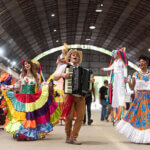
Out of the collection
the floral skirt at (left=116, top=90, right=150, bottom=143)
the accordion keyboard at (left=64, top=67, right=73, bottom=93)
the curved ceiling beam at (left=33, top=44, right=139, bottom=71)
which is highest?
the curved ceiling beam at (left=33, top=44, right=139, bottom=71)

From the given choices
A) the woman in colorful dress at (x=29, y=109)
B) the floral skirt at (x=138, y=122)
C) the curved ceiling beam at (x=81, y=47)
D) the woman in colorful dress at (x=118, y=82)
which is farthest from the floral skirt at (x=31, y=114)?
the curved ceiling beam at (x=81, y=47)

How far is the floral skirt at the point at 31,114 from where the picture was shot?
23.2ft

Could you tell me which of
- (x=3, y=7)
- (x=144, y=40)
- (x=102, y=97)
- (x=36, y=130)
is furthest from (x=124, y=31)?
Result: (x=36, y=130)

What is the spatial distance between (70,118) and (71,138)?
0.36 meters

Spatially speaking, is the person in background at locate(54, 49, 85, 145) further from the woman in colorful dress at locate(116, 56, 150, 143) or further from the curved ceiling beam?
the curved ceiling beam

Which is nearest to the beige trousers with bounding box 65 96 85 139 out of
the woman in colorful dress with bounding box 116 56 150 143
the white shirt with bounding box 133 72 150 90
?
the woman in colorful dress with bounding box 116 56 150 143

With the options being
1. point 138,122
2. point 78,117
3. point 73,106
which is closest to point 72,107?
point 73,106

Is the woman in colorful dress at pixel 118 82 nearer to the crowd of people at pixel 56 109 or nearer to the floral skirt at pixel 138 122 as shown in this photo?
the crowd of people at pixel 56 109

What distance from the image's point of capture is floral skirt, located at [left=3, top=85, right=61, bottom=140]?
7066 mm

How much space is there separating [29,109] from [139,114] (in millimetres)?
2152

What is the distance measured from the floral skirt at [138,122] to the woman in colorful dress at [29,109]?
145 cm

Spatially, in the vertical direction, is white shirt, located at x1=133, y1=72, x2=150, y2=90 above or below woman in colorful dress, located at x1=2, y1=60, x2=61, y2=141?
above

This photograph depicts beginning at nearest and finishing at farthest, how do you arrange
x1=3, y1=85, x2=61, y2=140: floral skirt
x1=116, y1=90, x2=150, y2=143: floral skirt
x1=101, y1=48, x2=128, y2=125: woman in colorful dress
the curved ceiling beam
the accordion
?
the accordion, x1=116, y1=90, x2=150, y2=143: floral skirt, x1=3, y1=85, x2=61, y2=140: floral skirt, x1=101, y1=48, x2=128, y2=125: woman in colorful dress, the curved ceiling beam

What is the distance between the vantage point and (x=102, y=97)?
14500 millimetres
